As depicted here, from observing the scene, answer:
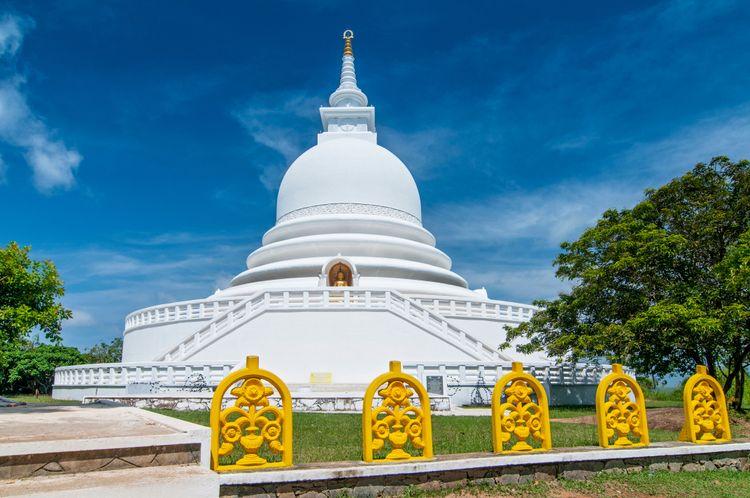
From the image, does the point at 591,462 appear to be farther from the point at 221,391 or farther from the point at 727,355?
the point at 727,355

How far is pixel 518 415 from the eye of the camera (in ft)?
21.7

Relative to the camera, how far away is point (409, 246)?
27922mm

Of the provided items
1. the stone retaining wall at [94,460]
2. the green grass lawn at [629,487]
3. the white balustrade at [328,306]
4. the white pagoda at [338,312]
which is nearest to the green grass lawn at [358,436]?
the green grass lawn at [629,487]

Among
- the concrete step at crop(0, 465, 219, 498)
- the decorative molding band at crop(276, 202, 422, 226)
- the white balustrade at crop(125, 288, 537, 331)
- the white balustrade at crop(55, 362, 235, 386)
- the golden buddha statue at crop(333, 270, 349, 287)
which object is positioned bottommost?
the concrete step at crop(0, 465, 219, 498)

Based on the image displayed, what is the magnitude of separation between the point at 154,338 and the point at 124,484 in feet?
72.3

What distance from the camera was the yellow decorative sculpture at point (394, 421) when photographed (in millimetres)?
5855

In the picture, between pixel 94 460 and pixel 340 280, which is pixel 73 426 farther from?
pixel 340 280

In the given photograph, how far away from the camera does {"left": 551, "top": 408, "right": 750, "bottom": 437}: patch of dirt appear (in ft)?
37.9

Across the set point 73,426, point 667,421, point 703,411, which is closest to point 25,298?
point 73,426

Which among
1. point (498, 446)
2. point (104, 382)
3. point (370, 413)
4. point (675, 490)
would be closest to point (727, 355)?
point (675, 490)

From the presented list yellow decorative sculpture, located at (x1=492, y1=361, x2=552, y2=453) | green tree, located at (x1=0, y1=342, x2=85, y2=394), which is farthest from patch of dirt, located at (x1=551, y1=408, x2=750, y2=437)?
green tree, located at (x1=0, y1=342, x2=85, y2=394)

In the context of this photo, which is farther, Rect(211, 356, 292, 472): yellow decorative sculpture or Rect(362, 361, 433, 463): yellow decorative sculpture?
Rect(362, 361, 433, 463): yellow decorative sculpture

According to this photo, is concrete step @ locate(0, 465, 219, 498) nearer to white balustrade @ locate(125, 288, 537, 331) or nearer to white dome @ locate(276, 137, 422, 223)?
white balustrade @ locate(125, 288, 537, 331)

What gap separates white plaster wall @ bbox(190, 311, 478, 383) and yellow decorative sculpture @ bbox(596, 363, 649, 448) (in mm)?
12082
